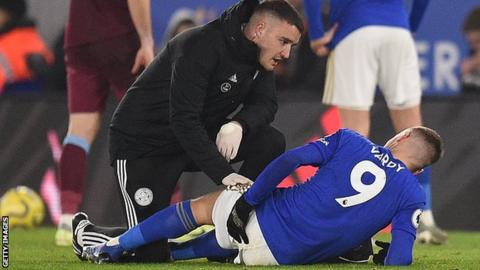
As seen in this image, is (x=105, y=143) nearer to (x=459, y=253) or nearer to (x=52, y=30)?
(x=52, y=30)

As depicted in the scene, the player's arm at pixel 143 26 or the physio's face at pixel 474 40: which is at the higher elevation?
the player's arm at pixel 143 26

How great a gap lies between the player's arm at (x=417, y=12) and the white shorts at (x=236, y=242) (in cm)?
265

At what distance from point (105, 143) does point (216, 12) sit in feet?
4.97

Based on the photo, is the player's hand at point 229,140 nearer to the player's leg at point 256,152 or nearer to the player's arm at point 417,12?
the player's leg at point 256,152

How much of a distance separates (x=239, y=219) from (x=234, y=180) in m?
0.20

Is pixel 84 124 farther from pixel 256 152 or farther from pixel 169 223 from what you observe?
pixel 169 223

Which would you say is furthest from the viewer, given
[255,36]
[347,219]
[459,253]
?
[459,253]

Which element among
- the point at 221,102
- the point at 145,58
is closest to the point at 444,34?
the point at 145,58

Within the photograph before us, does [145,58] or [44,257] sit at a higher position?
[145,58]

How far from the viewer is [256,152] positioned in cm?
620

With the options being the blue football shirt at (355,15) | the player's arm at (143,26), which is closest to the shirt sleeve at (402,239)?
the player's arm at (143,26)

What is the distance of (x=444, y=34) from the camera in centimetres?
986

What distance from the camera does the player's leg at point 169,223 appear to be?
5719mm

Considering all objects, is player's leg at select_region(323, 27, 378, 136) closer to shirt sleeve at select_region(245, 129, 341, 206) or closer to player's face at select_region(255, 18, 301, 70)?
player's face at select_region(255, 18, 301, 70)
